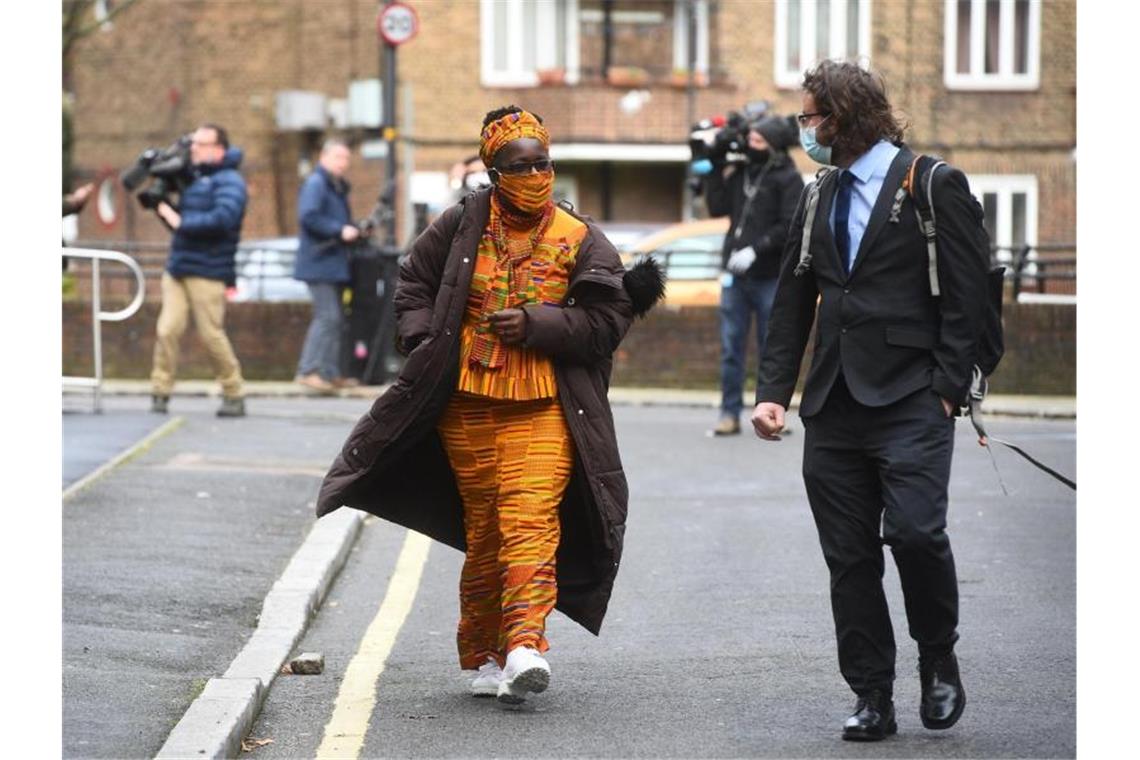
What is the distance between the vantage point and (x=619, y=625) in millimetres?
8656

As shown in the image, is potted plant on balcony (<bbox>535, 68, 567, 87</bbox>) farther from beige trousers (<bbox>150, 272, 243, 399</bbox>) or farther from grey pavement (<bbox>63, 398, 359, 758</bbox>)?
grey pavement (<bbox>63, 398, 359, 758</bbox>)

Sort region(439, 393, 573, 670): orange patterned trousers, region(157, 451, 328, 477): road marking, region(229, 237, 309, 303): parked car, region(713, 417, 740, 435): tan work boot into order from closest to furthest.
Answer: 1. region(439, 393, 573, 670): orange patterned trousers
2. region(157, 451, 328, 477): road marking
3. region(713, 417, 740, 435): tan work boot
4. region(229, 237, 309, 303): parked car

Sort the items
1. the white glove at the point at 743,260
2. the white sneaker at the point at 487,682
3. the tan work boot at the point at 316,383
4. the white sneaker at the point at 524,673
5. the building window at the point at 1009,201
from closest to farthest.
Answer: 1. the white sneaker at the point at 524,673
2. the white sneaker at the point at 487,682
3. the white glove at the point at 743,260
4. the tan work boot at the point at 316,383
5. the building window at the point at 1009,201

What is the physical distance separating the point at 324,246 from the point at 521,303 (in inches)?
457

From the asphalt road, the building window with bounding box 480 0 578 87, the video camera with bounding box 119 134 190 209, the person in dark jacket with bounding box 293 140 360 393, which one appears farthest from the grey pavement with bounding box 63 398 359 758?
the building window with bounding box 480 0 578 87

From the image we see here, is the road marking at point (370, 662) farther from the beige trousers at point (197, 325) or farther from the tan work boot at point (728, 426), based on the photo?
the beige trousers at point (197, 325)

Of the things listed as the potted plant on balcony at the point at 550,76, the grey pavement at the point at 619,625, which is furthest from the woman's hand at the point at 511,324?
the potted plant on balcony at the point at 550,76

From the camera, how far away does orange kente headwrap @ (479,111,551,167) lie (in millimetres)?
7035

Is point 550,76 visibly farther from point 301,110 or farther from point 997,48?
point 997,48

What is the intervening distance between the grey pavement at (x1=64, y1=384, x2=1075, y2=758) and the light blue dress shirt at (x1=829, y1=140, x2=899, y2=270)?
4.92 feet

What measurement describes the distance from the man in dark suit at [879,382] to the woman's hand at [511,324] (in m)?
0.80

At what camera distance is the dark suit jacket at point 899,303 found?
6488 mm

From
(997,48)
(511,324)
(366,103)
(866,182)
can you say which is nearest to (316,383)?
(511,324)

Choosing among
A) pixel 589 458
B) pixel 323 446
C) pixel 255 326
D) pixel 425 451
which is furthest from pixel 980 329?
pixel 255 326
